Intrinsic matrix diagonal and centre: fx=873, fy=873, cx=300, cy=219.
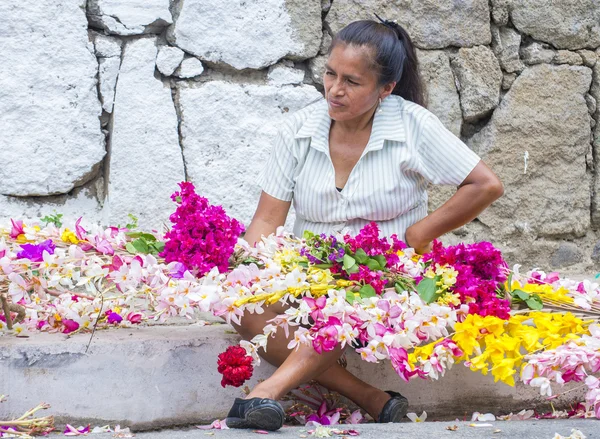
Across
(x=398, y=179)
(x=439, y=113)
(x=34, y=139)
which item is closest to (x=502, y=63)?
(x=439, y=113)

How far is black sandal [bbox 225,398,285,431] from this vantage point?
2.32 meters

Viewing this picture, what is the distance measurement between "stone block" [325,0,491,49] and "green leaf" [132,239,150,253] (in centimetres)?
156

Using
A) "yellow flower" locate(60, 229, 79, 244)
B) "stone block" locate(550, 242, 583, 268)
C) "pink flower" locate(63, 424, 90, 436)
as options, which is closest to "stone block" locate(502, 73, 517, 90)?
"stone block" locate(550, 242, 583, 268)

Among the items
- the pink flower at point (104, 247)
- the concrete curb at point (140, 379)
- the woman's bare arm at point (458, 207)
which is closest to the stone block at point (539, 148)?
the woman's bare arm at point (458, 207)

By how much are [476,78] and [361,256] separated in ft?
5.84

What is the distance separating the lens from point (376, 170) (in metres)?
3.08

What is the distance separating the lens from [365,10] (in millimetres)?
3986

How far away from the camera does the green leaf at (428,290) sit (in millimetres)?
2566

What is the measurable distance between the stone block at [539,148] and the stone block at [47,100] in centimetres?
182

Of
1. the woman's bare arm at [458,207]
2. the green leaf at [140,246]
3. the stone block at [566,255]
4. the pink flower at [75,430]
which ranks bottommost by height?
the pink flower at [75,430]

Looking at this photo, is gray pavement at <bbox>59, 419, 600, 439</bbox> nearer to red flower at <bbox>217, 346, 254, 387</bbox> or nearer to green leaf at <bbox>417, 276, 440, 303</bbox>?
red flower at <bbox>217, 346, 254, 387</bbox>

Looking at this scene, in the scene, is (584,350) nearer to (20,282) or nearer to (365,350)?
(365,350)

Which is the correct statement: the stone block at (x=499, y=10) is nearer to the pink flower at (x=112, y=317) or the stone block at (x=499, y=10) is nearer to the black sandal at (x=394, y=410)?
the black sandal at (x=394, y=410)

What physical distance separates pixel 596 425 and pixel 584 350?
22 centimetres
